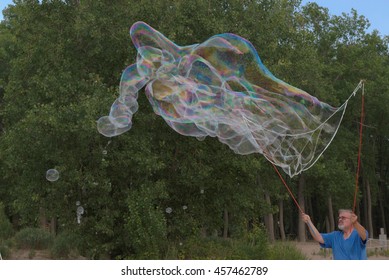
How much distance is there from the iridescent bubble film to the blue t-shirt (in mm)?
4212

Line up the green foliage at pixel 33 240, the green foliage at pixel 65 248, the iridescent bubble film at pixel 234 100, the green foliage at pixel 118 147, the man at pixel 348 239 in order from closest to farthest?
1. the man at pixel 348 239
2. the iridescent bubble film at pixel 234 100
3. the green foliage at pixel 118 147
4. the green foliage at pixel 65 248
5. the green foliage at pixel 33 240

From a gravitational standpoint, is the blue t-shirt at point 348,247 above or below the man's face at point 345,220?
below

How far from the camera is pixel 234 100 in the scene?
10523 mm

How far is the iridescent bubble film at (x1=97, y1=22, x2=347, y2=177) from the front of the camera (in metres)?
10.4

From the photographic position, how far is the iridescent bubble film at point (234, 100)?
10.4 meters

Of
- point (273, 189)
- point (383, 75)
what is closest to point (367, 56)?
point (383, 75)

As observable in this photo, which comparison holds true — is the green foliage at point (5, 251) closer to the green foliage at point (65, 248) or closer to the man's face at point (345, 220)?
the green foliage at point (65, 248)

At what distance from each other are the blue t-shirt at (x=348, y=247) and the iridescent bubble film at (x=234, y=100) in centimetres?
421

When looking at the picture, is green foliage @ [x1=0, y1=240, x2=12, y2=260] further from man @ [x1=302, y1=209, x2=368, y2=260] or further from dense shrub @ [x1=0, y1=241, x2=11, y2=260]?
man @ [x1=302, y1=209, x2=368, y2=260]

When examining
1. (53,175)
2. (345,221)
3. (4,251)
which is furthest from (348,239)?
(4,251)

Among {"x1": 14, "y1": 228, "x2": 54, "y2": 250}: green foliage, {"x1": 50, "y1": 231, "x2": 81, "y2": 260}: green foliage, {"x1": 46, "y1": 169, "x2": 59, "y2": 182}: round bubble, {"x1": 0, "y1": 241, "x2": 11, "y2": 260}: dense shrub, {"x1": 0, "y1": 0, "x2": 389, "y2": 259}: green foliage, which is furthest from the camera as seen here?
{"x1": 14, "y1": 228, "x2": 54, "y2": 250}: green foliage

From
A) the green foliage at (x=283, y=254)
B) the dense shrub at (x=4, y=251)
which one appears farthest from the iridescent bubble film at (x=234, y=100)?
the dense shrub at (x=4, y=251)

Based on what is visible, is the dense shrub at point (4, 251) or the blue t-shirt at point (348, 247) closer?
the blue t-shirt at point (348, 247)

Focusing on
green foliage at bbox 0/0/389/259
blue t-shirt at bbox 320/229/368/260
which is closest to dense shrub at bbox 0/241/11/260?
green foliage at bbox 0/0/389/259
